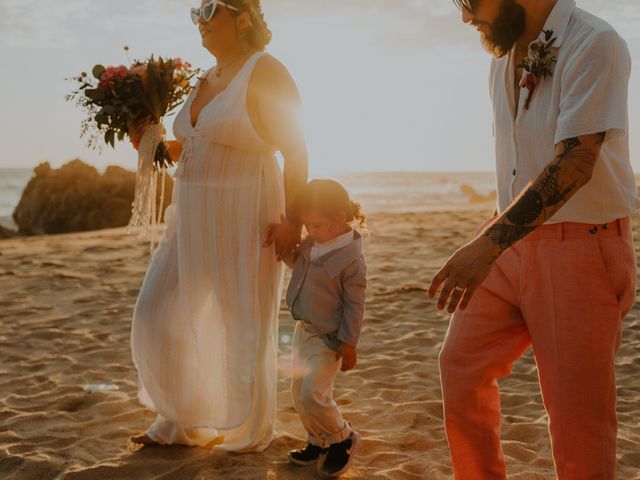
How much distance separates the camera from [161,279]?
385 centimetres

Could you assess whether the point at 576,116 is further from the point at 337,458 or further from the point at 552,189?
the point at 337,458

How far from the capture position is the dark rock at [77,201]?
22125 mm

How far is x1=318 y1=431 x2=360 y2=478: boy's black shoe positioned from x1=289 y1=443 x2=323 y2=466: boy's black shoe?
3.7 inches

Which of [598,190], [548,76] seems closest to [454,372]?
[598,190]

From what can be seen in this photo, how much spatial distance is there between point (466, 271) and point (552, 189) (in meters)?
0.36

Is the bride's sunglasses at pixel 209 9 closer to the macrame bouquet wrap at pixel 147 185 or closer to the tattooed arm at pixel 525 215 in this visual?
the macrame bouquet wrap at pixel 147 185

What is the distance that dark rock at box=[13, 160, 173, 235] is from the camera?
2212 centimetres

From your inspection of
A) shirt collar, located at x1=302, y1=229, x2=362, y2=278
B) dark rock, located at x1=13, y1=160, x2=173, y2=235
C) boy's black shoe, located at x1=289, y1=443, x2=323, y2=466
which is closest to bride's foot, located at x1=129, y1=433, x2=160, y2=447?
boy's black shoe, located at x1=289, y1=443, x2=323, y2=466

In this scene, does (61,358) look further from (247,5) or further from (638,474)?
(638,474)

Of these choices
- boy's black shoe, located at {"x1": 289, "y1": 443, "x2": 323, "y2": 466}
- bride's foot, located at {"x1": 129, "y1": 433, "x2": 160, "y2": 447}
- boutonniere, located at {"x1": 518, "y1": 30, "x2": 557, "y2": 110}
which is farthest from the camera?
bride's foot, located at {"x1": 129, "y1": 433, "x2": 160, "y2": 447}

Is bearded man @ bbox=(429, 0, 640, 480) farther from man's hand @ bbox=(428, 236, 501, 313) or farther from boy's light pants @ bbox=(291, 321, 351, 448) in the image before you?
boy's light pants @ bbox=(291, 321, 351, 448)

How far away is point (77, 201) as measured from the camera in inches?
906

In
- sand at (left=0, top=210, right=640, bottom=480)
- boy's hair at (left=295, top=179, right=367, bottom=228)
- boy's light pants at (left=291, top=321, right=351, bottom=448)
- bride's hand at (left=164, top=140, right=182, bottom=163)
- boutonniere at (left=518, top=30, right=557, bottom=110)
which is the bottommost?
sand at (left=0, top=210, right=640, bottom=480)

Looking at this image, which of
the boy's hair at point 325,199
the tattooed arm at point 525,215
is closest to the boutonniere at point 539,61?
the tattooed arm at point 525,215
